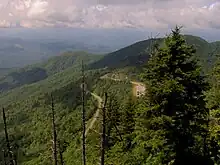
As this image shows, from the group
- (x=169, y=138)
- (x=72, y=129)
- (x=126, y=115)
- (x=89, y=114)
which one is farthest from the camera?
(x=72, y=129)

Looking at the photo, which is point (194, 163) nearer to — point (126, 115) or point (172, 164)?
point (172, 164)

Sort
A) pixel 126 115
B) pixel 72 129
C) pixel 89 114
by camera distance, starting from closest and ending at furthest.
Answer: pixel 126 115, pixel 89 114, pixel 72 129

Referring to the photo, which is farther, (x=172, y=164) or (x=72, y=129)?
(x=72, y=129)

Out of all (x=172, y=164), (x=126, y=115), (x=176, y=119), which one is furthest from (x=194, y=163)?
(x=126, y=115)

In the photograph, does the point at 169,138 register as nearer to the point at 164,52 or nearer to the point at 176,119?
the point at 176,119

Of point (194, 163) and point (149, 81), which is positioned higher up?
point (149, 81)

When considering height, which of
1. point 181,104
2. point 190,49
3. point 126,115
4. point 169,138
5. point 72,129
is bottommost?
point 72,129
